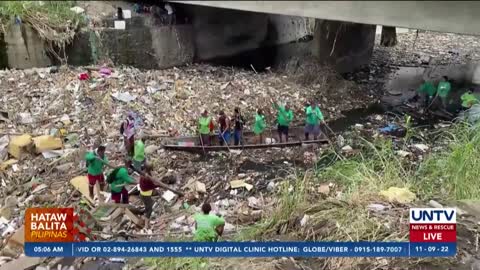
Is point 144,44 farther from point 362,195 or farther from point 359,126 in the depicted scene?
point 362,195

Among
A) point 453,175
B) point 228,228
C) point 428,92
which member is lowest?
point 228,228

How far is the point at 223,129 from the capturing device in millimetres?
11156

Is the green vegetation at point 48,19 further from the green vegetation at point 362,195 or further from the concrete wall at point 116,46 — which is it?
the green vegetation at point 362,195

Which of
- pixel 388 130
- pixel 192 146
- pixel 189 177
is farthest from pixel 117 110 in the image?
pixel 388 130

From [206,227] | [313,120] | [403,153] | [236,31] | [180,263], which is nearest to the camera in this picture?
[180,263]

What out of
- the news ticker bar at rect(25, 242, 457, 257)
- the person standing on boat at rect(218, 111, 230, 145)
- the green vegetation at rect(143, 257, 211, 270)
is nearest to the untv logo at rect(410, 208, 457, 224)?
the news ticker bar at rect(25, 242, 457, 257)

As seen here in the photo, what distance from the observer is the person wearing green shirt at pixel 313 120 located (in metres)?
11.2

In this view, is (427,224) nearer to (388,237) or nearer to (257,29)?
(388,237)

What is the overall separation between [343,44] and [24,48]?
10.6 metres

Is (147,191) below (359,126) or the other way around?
the other way around

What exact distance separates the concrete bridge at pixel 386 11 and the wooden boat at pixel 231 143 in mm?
4014

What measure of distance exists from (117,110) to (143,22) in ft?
15.2

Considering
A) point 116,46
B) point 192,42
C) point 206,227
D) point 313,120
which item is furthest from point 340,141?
point 192,42

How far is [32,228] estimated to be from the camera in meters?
6.08
